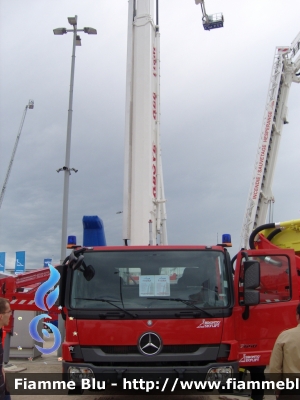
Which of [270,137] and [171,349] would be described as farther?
[270,137]

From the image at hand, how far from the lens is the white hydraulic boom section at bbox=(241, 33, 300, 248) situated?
1478 cm

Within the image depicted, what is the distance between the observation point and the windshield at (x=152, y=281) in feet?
18.6

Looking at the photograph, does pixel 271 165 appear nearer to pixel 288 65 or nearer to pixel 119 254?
pixel 288 65

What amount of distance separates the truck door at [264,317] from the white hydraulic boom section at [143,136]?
12.3 feet

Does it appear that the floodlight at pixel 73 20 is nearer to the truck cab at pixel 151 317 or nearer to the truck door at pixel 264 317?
the truck cab at pixel 151 317

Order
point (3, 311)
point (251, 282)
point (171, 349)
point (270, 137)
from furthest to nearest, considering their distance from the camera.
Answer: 1. point (270, 137)
2. point (251, 282)
3. point (171, 349)
4. point (3, 311)

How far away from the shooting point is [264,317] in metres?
6.27

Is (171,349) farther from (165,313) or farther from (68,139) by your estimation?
(68,139)

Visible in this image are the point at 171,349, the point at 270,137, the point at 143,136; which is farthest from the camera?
the point at 270,137

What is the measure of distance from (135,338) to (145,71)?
734 centimetres

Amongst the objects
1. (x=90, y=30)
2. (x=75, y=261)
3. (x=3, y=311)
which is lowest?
(x=3, y=311)

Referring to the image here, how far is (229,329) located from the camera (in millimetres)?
5633

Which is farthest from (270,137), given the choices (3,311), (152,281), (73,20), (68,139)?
(3,311)

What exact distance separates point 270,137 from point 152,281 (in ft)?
34.3
